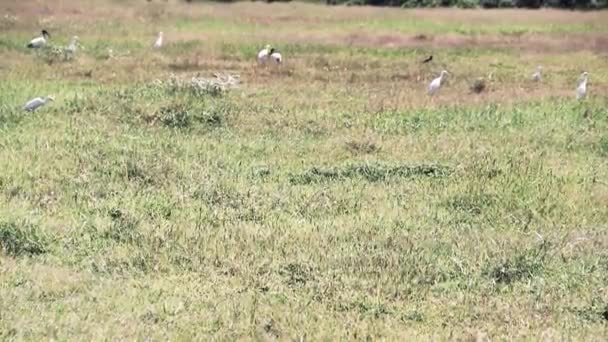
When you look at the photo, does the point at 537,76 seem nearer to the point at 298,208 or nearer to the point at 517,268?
the point at 298,208

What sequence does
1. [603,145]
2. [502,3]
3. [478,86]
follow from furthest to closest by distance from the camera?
1. [502,3]
2. [478,86]
3. [603,145]

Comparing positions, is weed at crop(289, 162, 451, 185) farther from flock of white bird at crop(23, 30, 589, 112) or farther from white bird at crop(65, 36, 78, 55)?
white bird at crop(65, 36, 78, 55)

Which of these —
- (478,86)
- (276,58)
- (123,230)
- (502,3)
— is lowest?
(478,86)

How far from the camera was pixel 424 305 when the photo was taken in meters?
6.91

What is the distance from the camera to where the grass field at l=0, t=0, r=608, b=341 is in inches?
264

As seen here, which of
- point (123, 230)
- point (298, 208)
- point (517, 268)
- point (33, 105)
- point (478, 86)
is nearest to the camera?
point (517, 268)

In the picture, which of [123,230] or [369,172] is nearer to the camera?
[123,230]

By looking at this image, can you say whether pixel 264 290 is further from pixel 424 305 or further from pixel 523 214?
pixel 523 214

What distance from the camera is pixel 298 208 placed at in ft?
31.7

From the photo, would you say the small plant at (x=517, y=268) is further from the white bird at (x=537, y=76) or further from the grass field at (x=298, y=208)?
the white bird at (x=537, y=76)

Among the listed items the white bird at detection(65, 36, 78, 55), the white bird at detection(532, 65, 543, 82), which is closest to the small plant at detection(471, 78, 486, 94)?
the white bird at detection(532, 65, 543, 82)

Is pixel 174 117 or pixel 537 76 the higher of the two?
pixel 174 117

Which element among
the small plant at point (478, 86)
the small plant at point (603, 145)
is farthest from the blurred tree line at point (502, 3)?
the small plant at point (603, 145)

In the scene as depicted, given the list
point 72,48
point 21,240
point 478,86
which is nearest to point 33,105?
point 21,240
